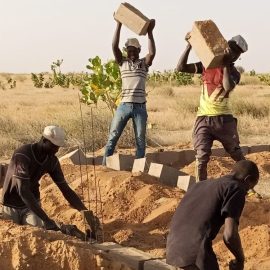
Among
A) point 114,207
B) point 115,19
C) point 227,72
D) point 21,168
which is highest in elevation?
point 115,19

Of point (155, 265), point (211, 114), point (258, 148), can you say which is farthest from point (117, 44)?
point (155, 265)

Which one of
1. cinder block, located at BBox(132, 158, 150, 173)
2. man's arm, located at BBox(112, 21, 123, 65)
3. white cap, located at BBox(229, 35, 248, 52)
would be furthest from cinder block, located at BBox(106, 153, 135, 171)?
white cap, located at BBox(229, 35, 248, 52)

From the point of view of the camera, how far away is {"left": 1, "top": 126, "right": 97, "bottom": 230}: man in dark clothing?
5.55 meters

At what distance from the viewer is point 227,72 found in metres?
6.27

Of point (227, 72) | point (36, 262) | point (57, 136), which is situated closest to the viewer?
point (36, 262)

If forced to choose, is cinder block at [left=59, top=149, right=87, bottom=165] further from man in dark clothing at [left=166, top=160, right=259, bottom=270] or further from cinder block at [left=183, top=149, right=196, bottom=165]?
man in dark clothing at [left=166, top=160, right=259, bottom=270]

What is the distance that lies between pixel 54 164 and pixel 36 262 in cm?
163

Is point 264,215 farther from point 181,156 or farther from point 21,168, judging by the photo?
point 181,156

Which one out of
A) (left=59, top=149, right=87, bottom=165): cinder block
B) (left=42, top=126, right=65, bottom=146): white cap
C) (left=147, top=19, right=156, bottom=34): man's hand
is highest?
(left=147, top=19, right=156, bottom=34): man's hand

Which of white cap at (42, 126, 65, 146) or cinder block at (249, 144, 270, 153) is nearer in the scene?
white cap at (42, 126, 65, 146)

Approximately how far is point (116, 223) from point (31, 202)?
1.23 metres

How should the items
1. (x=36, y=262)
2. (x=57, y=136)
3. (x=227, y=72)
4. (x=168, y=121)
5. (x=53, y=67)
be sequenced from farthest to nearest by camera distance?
(x=53, y=67) → (x=168, y=121) → (x=227, y=72) → (x=57, y=136) → (x=36, y=262)

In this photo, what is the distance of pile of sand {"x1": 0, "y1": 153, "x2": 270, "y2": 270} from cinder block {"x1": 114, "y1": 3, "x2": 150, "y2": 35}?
1654 mm

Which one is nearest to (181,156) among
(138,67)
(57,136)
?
(138,67)
